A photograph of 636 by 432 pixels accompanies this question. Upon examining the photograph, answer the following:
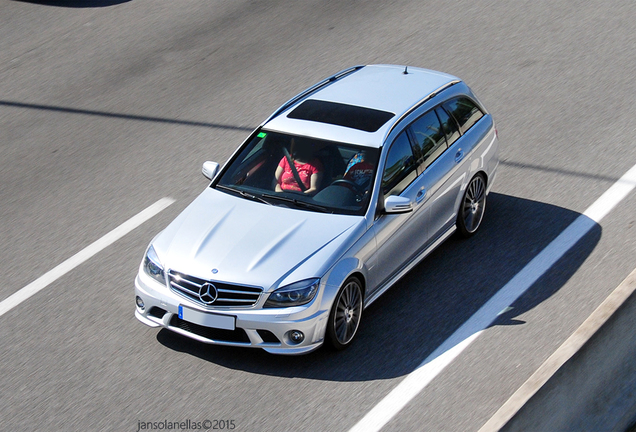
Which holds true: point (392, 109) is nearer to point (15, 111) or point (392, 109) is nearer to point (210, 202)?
point (210, 202)

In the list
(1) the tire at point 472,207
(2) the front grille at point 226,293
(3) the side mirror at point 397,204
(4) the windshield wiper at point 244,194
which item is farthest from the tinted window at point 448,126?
(2) the front grille at point 226,293

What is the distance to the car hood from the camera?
665cm

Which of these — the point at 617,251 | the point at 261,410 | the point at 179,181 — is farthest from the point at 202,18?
the point at 261,410

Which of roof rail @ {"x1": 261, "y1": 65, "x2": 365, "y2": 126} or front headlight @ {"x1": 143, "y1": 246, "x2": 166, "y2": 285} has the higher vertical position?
roof rail @ {"x1": 261, "y1": 65, "x2": 365, "y2": 126}

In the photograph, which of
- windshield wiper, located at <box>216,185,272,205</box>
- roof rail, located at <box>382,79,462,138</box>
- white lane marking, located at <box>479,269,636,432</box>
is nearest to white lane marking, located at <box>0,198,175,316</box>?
windshield wiper, located at <box>216,185,272,205</box>

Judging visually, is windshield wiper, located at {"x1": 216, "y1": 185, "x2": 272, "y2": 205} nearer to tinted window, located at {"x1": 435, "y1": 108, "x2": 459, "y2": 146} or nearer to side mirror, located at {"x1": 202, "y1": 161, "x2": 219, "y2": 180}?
side mirror, located at {"x1": 202, "y1": 161, "x2": 219, "y2": 180}

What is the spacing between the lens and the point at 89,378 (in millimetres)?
6793

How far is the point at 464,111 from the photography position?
8711mm

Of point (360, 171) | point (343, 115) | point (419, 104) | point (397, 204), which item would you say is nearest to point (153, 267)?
point (360, 171)

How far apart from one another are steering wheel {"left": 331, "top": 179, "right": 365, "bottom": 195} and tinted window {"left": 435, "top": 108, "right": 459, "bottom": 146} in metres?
1.36

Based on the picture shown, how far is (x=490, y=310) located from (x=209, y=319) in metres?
2.50

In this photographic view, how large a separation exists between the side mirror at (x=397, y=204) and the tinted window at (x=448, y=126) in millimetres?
1337

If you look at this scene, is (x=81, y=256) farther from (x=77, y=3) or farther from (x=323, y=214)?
(x=77, y=3)

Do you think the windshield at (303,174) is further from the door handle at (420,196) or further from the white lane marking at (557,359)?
the white lane marking at (557,359)
